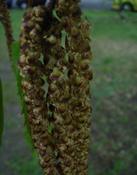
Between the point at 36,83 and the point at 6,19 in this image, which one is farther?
the point at 6,19

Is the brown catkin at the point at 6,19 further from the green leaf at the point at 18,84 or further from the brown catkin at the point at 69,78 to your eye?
the brown catkin at the point at 69,78

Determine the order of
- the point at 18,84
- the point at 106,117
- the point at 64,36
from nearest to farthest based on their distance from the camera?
the point at 64,36 → the point at 18,84 → the point at 106,117

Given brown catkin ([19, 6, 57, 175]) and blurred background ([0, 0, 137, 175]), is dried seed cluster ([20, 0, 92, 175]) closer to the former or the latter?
brown catkin ([19, 6, 57, 175])

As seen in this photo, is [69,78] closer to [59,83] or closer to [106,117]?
[59,83]

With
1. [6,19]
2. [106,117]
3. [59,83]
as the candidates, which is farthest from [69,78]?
[106,117]

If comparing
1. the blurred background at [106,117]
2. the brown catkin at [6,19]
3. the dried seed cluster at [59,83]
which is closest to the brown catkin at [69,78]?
the dried seed cluster at [59,83]

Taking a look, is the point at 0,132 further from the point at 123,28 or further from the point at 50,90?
the point at 123,28

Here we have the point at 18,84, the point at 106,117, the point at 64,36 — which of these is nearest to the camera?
the point at 64,36

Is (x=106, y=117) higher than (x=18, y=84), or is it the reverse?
(x=18, y=84)
